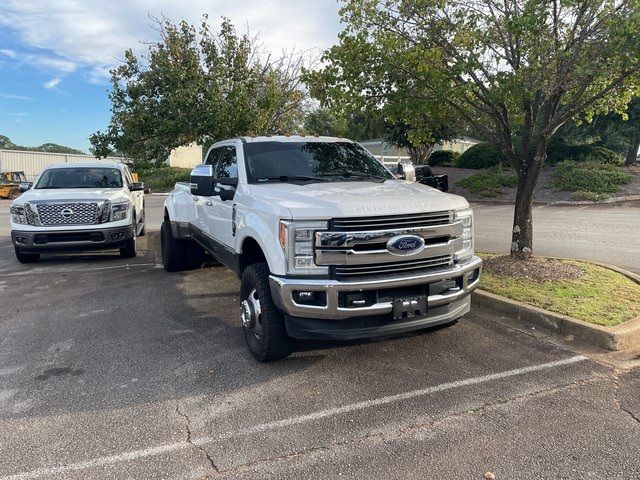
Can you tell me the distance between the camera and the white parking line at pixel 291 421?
9.52 ft

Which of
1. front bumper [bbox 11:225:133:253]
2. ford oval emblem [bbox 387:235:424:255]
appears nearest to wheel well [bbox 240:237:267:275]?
ford oval emblem [bbox 387:235:424:255]

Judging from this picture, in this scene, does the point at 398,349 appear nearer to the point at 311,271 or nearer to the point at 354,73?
the point at 311,271

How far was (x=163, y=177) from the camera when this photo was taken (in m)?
35.8

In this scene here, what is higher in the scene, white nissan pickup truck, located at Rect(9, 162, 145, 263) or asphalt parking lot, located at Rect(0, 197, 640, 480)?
white nissan pickup truck, located at Rect(9, 162, 145, 263)

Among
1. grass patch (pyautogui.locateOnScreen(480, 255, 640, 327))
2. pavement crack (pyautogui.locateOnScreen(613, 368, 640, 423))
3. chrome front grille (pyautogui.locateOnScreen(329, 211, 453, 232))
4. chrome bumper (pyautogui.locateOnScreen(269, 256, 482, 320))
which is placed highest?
chrome front grille (pyautogui.locateOnScreen(329, 211, 453, 232))

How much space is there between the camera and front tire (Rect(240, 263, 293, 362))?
415cm

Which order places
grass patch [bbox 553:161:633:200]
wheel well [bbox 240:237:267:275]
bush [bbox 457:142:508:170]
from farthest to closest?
bush [bbox 457:142:508:170] < grass patch [bbox 553:161:633:200] < wheel well [bbox 240:237:267:275]

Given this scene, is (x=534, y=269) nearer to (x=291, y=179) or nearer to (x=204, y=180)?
(x=291, y=179)

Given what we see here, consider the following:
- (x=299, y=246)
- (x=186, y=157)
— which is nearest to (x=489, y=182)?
(x=299, y=246)

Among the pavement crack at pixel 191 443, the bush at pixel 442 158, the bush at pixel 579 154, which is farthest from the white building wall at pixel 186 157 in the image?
the pavement crack at pixel 191 443

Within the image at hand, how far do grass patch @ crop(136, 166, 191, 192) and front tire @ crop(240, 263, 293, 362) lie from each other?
27.8 metres

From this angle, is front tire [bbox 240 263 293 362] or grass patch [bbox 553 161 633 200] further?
grass patch [bbox 553 161 633 200]

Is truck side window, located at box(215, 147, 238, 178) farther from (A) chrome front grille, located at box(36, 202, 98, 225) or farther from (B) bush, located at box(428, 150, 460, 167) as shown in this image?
(B) bush, located at box(428, 150, 460, 167)

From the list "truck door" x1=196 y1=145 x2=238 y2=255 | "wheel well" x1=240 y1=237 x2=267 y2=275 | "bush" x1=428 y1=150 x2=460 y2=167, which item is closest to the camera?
"wheel well" x1=240 y1=237 x2=267 y2=275
